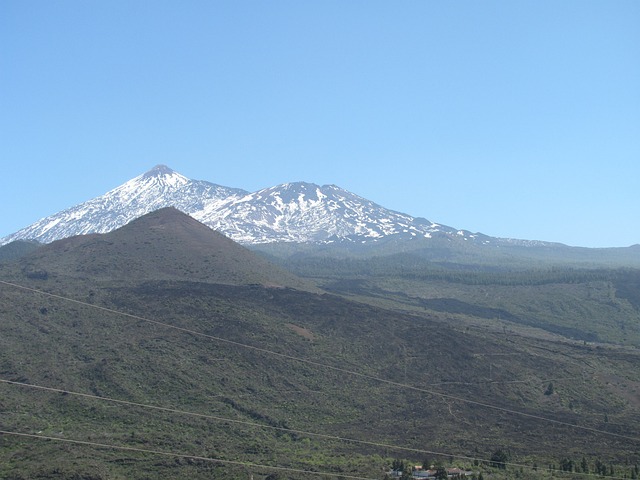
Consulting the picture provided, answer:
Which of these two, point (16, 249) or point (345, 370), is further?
point (16, 249)

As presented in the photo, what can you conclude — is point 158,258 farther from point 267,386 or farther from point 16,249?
point 16,249

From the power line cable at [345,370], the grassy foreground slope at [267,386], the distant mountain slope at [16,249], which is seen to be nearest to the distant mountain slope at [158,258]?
the grassy foreground slope at [267,386]

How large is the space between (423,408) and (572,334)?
63.3 meters

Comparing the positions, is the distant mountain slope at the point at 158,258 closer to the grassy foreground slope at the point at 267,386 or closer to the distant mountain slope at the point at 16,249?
the grassy foreground slope at the point at 267,386

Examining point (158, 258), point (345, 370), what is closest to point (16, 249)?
point (158, 258)

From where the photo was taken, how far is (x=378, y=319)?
345ft

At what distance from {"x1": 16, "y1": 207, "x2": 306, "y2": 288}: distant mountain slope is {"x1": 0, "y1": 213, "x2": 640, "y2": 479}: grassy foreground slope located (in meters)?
5.23

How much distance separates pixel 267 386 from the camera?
79625mm

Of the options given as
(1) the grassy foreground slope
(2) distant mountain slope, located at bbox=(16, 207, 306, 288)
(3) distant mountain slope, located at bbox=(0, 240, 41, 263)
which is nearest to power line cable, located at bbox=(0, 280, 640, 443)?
(1) the grassy foreground slope

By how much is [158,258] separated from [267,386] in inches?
2213

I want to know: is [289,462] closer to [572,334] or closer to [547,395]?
[547,395]

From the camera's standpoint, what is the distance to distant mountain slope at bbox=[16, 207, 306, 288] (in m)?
122

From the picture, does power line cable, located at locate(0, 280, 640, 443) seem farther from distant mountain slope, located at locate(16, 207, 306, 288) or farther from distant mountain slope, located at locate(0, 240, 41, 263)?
distant mountain slope, located at locate(0, 240, 41, 263)

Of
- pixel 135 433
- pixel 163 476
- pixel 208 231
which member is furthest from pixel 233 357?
pixel 208 231
